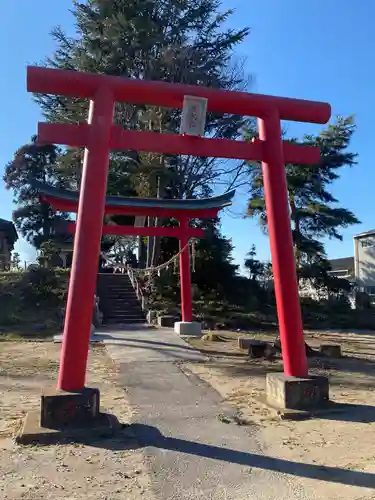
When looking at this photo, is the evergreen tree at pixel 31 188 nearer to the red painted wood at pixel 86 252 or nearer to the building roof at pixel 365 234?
the building roof at pixel 365 234

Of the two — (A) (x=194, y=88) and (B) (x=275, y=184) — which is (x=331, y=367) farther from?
(A) (x=194, y=88)

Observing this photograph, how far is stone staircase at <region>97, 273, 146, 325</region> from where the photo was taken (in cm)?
1916

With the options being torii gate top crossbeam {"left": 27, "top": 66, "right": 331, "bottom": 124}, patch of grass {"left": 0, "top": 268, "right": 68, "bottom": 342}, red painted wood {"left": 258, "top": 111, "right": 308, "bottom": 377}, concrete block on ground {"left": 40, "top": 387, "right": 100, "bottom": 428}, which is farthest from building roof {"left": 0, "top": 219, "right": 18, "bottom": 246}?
concrete block on ground {"left": 40, "top": 387, "right": 100, "bottom": 428}

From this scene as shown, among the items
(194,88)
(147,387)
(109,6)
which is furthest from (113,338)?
(109,6)

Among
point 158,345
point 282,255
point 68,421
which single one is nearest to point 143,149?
point 282,255

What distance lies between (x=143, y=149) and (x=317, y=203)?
18.9m

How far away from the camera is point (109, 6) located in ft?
72.4

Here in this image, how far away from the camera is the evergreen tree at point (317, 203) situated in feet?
76.8

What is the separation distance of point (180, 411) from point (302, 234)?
62.1ft

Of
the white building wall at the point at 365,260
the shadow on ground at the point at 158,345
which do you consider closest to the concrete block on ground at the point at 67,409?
the shadow on ground at the point at 158,345

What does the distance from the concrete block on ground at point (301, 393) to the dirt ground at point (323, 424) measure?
21 cm

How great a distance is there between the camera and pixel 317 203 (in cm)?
2388

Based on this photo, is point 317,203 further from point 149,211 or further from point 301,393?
point 301,393

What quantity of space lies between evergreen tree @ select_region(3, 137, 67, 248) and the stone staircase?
41.4ft
